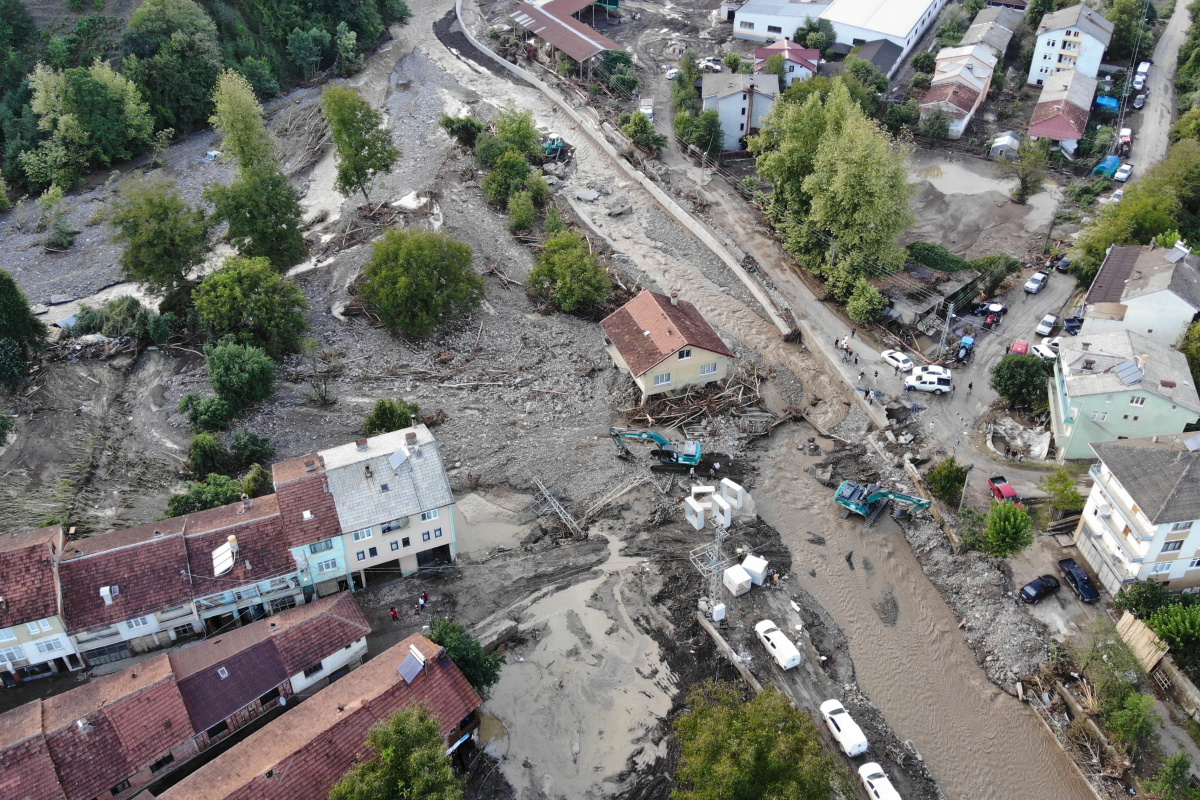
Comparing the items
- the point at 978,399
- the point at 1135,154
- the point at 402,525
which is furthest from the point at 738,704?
the point at 1135,154

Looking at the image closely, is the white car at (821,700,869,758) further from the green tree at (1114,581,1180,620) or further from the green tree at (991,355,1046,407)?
the green tree at (991,355,1046,407)

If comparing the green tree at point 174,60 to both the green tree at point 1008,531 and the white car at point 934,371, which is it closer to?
the white car at point 934,371

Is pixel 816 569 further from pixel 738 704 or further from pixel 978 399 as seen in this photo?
pixel 978 399

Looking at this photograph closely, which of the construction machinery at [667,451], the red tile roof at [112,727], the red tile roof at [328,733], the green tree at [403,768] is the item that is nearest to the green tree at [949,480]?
the construction machinery at [667,451]

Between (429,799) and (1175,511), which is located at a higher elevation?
(1175,511)

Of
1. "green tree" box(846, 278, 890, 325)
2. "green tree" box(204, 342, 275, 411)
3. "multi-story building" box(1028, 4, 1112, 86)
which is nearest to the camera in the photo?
"green tree" box(204, 342, 275, 411)

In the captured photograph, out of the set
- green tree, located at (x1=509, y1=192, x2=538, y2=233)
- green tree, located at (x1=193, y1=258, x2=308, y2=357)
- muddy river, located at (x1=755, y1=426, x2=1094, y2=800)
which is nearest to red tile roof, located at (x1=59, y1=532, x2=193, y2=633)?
green tree, located at (x1=193, y1=258, x2=308, y2=357)
